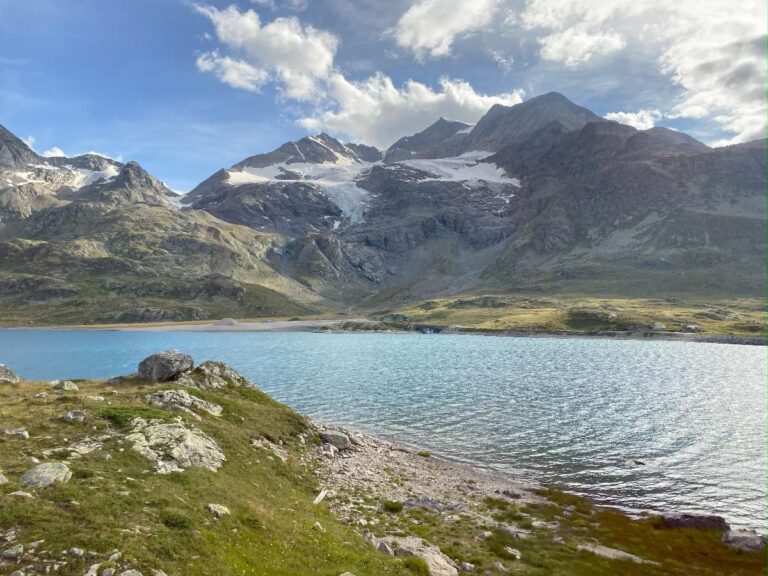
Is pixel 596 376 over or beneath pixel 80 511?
beneath

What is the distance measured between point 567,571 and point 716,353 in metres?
156

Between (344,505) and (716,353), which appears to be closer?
(344,505)

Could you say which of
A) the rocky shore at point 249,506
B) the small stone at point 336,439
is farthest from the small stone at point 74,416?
the small stone at point 336,439

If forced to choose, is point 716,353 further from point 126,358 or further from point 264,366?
point 126,358

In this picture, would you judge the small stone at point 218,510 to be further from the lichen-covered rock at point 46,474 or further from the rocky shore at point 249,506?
the lichen-covered rock at point 46,474

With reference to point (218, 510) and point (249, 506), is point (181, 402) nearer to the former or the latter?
point (249, 506)

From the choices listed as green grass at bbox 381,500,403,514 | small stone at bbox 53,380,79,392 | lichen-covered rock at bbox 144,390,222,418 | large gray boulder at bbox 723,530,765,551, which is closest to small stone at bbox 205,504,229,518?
green grass at bbox 381,500,403,514

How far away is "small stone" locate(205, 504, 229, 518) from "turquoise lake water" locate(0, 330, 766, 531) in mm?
31680

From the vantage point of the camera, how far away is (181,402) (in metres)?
35.9

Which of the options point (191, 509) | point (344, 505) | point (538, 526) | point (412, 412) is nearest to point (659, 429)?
point (412, 412)

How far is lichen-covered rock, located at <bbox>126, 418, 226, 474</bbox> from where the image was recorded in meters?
25.8

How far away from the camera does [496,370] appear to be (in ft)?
373

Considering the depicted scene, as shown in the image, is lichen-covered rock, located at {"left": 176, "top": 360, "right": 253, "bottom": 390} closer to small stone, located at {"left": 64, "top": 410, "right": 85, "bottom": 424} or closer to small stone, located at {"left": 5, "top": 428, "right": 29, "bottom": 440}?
small stone, located at {"left": 64, "top": 410, "right": 85, "bottom": 424}

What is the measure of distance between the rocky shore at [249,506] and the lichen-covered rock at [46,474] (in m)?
0.07
